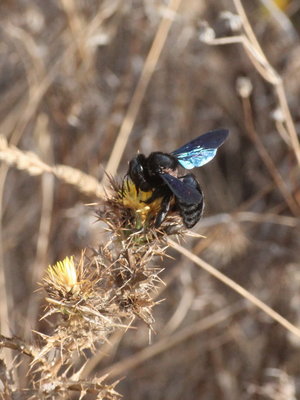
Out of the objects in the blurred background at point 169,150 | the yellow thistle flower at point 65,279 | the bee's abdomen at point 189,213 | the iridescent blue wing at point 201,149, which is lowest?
the blurred background at point 169,150

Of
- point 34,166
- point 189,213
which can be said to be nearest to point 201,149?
point 189,213

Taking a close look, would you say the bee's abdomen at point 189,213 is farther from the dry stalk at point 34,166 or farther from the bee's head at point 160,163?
the dry stalk at point 34,166

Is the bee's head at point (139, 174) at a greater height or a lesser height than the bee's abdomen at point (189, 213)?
greater

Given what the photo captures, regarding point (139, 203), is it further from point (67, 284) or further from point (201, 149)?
point (201, 149)

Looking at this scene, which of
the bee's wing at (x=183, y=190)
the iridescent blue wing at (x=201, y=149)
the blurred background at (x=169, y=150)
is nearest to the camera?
the bee's wing at (x=183, y=190)

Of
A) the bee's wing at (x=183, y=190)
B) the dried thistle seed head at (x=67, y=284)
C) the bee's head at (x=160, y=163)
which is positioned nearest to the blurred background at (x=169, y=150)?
the bee's head at (x=160, y=163)

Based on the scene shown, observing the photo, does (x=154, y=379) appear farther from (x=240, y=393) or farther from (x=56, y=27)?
(x=56, y=27)

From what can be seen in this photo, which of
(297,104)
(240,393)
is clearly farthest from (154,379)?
(297,104)

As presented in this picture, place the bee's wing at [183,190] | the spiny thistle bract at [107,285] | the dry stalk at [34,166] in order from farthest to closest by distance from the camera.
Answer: the dry stalk at [34,166]
the bee's wing at [183,190]
the spiny thistle bract at [107,285]
